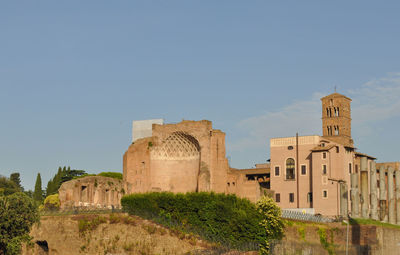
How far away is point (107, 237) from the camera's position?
4403 centimetres

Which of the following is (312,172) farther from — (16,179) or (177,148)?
(16,179)

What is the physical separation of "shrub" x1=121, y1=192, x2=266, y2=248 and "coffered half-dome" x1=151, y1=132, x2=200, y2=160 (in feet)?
46.9

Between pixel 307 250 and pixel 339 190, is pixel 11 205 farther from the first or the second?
pixel 339 190

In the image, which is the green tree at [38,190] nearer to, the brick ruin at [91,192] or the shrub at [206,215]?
the brick ruin at [91,192]

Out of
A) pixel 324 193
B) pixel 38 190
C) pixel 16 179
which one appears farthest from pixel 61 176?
pixel 324 193

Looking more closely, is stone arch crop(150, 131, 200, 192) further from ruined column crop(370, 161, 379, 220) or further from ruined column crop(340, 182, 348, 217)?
ruined column crop(370, 161, 379, 220)

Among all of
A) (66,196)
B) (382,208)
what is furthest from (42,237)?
(382,208)

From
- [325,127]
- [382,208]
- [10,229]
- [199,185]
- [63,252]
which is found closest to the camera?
[10,229]

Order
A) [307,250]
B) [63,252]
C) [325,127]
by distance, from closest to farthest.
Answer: [63,252] < [307,250] < [325,127]

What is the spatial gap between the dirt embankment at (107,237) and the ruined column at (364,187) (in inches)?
1033

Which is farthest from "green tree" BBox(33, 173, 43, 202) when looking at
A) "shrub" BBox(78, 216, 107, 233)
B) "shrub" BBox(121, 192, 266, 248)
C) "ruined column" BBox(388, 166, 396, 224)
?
"ruined column" BBox(388, 166, 396, 224)

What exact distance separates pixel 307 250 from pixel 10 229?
916 inches

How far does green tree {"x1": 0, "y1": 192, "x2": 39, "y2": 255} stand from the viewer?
1550 inches

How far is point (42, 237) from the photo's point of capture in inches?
1788
